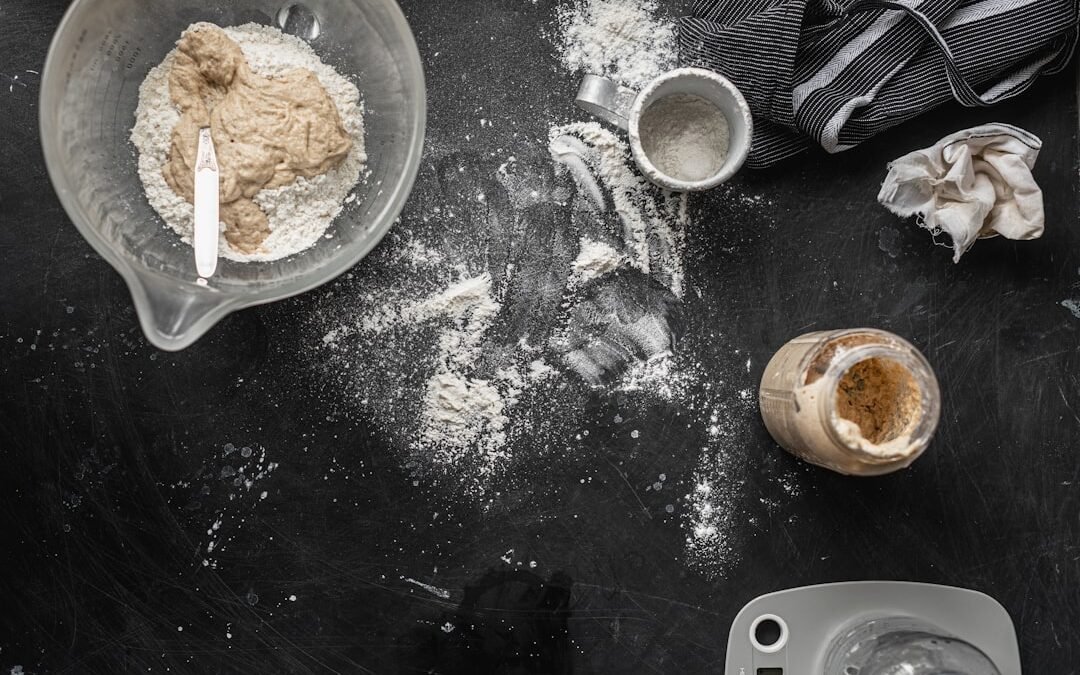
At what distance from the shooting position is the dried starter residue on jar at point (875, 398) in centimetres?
102

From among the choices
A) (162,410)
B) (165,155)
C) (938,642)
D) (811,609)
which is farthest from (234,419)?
(938,642)

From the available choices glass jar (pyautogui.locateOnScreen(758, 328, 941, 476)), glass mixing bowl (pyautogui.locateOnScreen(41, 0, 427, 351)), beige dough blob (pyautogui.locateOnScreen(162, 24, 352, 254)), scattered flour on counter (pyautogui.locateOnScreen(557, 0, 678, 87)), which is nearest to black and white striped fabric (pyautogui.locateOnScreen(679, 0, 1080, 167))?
scattered flour on counter (pyautogui.locateOnScreen(557, 0, 678, 87))

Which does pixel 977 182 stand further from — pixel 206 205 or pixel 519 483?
pixel 206 205

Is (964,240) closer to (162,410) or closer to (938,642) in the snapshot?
(938,642)

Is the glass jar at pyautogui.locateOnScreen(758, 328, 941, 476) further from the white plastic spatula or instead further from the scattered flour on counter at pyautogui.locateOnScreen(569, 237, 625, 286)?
the white plastic spatula

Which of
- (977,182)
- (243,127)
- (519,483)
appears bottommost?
(519,483)

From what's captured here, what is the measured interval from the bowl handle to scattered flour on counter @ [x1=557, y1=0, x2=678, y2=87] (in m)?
0.62

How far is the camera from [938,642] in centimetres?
108

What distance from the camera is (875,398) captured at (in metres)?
1.04

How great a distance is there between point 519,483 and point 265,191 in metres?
0.56

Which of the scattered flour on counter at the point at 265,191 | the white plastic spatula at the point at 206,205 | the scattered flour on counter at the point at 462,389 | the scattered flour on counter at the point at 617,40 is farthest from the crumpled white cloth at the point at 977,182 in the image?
the white plastic spatula at the point at 206,205

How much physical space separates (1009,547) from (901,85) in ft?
2.38

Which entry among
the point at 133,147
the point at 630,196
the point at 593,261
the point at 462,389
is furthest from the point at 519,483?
the point at 133,147

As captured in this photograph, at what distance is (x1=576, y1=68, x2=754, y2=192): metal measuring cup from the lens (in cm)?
107
